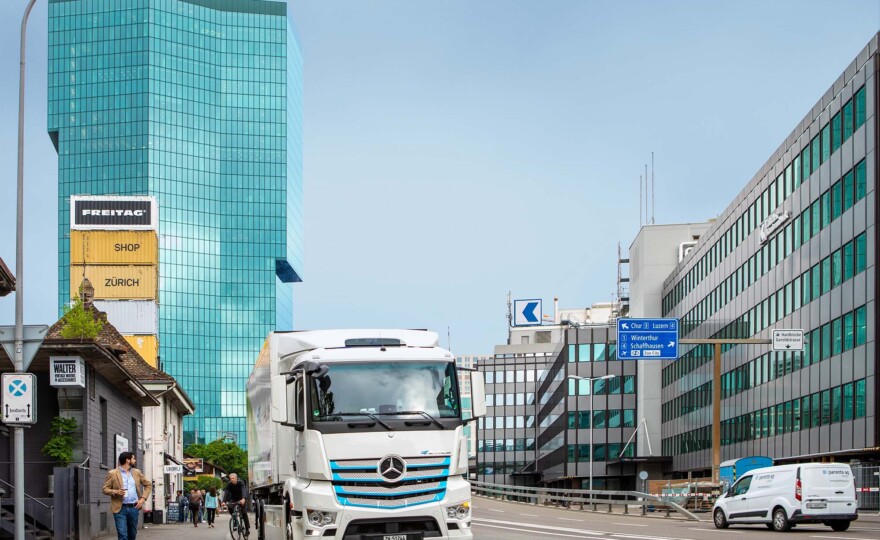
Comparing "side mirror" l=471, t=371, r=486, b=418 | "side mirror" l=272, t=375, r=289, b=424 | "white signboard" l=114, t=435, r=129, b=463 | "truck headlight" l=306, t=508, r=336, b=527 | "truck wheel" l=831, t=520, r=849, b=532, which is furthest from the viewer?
"white signboard" l=114, t=435, r=129, b=463

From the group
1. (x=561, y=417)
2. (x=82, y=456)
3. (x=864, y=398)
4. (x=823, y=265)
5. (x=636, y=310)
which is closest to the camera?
(x=82, y=456)

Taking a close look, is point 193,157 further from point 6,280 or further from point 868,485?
point 6,280

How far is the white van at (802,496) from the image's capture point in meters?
29.8

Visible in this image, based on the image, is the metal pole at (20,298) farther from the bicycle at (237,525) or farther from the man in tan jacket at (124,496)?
the bicycle at (237,525)

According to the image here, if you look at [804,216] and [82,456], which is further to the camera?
[804,216]

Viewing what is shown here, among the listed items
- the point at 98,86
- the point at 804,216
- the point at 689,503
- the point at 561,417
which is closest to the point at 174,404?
the point at 689,503

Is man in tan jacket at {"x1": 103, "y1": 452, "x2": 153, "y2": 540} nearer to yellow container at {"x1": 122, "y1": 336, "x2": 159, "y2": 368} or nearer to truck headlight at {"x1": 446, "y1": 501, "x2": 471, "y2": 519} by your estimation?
truck headlight at {"x1": 446, "y1": 501, "x2": 471, "y2": 519}

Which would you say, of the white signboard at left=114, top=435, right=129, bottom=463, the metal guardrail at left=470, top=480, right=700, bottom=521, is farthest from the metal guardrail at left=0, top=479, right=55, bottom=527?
the metal guardrail at left=470, top=480, right=700, bottom=521

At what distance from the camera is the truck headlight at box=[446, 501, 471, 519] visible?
16594mm

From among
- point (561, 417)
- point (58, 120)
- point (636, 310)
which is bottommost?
point (561, 417)

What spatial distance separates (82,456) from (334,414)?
13358mm

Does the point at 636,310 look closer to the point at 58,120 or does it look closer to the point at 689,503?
the point at 689,503

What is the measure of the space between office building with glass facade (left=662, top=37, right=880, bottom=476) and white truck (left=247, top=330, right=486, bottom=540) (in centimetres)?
3253

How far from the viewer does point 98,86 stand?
567 ft
